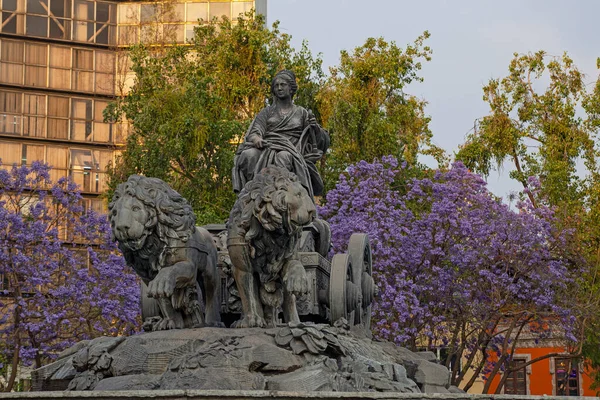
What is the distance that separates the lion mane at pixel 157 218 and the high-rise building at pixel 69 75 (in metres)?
39.0

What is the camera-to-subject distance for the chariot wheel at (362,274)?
564 inches

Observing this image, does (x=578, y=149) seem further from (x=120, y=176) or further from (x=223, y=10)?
(x=223, y=10)

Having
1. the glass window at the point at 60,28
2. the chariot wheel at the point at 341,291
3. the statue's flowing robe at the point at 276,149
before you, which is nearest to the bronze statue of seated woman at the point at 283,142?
the statue's flowing robe at the point at 276,149

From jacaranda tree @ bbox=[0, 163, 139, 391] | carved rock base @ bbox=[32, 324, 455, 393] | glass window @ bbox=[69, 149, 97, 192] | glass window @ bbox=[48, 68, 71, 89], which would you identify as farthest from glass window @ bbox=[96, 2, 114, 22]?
carved rock base @ bbox=[32, 324, 455, 393]

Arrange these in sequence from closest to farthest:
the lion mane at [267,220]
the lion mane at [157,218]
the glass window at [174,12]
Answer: the lion mane at [267,220], the lion mane at [157,218], the glass window at [174,12]

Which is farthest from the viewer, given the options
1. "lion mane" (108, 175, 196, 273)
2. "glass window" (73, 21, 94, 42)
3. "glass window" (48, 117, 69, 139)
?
"glass window" (73, 21, 94, 42)

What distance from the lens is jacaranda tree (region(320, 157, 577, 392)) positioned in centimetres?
2848

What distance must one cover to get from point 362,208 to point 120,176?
9743 millimetres

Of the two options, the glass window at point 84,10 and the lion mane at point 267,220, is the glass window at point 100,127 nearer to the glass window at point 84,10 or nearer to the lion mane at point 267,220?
the glass window at point 84,10

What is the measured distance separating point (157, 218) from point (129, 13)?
41.2m

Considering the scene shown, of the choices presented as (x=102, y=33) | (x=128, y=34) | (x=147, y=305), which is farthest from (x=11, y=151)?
(x=147, y=305)

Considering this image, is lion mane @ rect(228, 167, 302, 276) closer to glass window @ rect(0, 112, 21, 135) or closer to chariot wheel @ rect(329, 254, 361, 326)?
chariot wheel @ rect(329, 254, 361, 326)

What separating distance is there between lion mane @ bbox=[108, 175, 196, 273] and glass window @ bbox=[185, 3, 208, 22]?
3931 centimetres

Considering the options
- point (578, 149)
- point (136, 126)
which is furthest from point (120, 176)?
point (578, 149)
